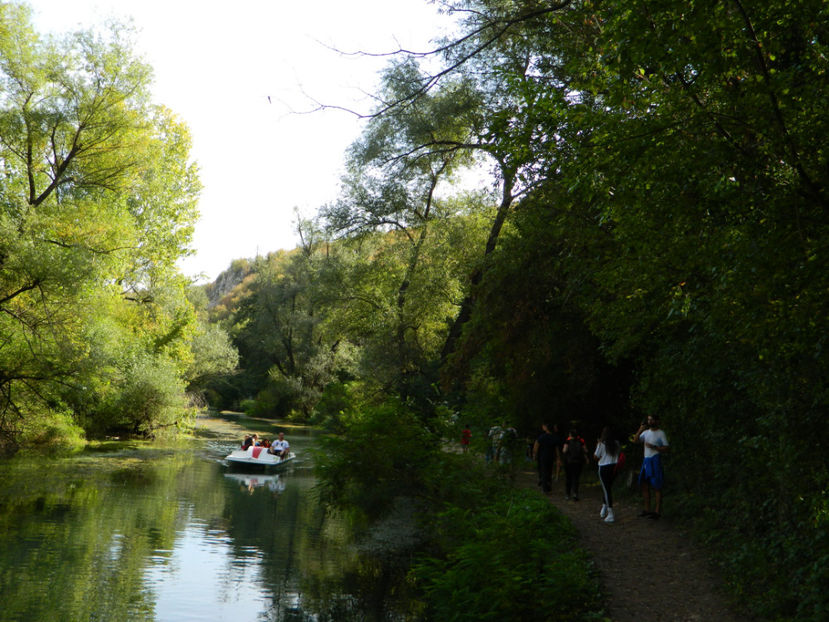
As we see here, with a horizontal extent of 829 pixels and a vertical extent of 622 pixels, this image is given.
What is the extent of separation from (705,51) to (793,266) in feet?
6.17

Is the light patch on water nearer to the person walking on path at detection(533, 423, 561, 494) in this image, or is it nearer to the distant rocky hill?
the person walking on path at detection(533, 423, 561, 494)

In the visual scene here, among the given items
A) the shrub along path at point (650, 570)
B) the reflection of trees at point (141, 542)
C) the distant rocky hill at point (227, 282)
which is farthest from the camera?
the distant rocky hill at point (227, 282)

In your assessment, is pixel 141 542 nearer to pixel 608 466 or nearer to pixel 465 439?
pixel 465 439

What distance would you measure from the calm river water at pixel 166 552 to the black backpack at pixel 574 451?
4812 mm

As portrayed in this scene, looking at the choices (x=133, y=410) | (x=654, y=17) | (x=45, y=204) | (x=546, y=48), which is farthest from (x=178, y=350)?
(x=654, y=17)

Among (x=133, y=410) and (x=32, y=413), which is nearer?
(x=32, y=413)

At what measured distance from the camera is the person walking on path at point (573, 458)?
570 inches

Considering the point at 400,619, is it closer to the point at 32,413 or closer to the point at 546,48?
the point at 546,48

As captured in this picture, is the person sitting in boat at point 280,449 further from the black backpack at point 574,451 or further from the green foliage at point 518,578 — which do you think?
the green foliage at point 518,578

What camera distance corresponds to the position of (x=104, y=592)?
386 inches

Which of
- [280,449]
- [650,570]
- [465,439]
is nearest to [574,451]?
[465,439]

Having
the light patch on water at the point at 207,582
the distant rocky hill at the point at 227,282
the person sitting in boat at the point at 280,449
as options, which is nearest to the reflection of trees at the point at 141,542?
the light patch on water at the point at 207,582

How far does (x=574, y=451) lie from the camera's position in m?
14.6

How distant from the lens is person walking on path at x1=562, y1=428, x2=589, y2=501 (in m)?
14.5
